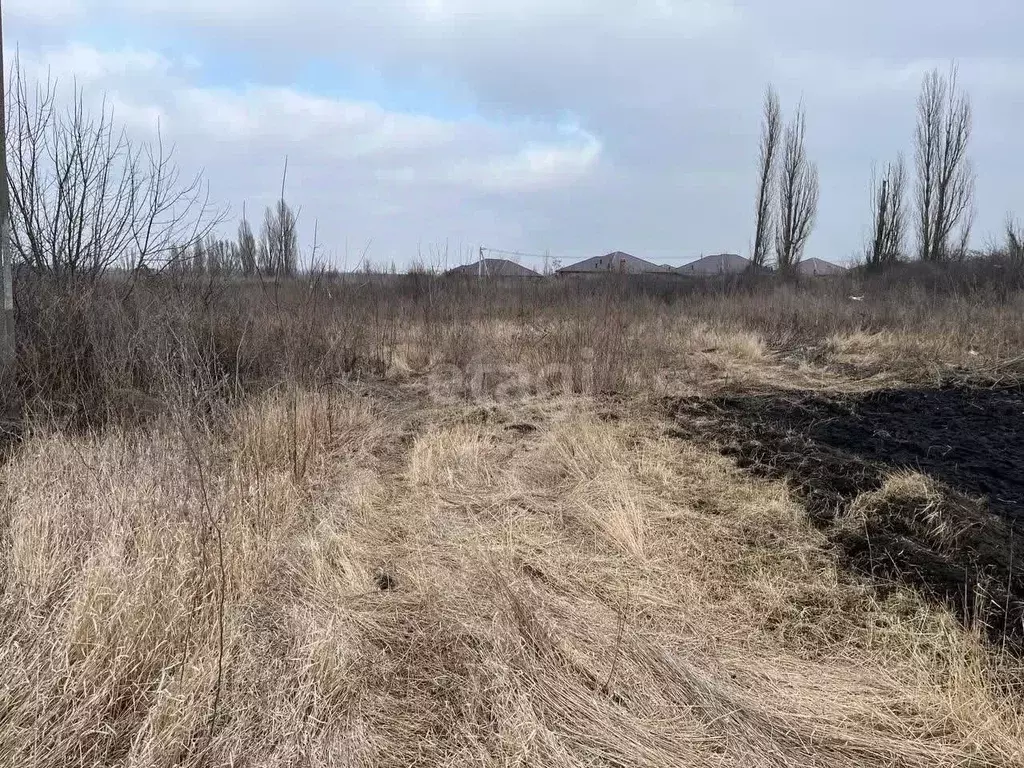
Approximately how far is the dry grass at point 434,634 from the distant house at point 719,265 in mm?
19053

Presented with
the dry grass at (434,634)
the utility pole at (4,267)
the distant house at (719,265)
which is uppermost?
the distant house at (719,265)

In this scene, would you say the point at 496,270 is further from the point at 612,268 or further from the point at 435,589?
the point at 435,589

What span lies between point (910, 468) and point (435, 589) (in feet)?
11.6

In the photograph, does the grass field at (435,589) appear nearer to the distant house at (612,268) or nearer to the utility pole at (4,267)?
the utility pole at (4,267)

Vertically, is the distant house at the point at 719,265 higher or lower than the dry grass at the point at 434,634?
higher

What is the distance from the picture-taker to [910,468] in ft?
14.1

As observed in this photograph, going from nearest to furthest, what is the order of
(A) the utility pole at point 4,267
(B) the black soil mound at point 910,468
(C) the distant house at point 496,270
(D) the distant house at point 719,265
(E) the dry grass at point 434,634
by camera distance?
(E) the dry grass at point 434,634, (B) the black soil mound at point 910,468, (A) the utility pole at point 4,267, (C) the distant house at point 496,270, (D) the distant house at point 719,265

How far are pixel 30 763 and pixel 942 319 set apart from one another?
536 inches

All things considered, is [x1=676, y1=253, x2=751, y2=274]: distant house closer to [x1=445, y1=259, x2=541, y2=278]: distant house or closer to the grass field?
[x1=445, y1=259, x2=541, y2=278]: distant house

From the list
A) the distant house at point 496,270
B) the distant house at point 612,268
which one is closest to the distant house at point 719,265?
the distant house at point 612,268

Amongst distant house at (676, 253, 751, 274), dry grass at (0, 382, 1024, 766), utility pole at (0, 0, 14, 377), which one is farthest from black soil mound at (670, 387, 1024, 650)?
distant house at (676, 253, 751, 274)

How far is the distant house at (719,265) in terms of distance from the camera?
73.6ft

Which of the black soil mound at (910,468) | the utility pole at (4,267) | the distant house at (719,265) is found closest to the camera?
the black soil mound at (910,468)

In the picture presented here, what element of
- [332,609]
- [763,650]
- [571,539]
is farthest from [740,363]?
[332,609]
